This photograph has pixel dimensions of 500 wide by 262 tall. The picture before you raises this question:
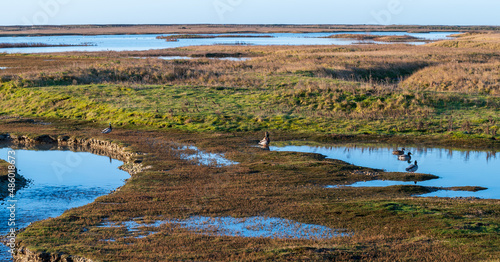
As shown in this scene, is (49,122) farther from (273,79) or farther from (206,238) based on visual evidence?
(206,238)

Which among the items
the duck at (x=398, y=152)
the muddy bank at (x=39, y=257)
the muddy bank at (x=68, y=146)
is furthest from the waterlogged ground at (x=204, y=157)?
the muddy bank at (x=39, y=257)

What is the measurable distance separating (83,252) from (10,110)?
28.0m

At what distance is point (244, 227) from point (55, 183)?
29.6ft

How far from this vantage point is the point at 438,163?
71.9ft

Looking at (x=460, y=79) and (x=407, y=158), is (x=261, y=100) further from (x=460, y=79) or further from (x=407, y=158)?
(x=460, y=79)

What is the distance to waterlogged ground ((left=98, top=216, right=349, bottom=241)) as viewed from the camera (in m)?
12.7

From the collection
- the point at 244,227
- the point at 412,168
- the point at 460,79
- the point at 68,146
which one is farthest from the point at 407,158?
the point at 460,79

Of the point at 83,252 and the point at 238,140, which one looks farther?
the point at 238,140

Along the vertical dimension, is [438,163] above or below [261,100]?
below

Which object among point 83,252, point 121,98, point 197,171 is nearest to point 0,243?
point 83,252

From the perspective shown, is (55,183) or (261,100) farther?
(261,100)

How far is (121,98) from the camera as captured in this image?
117 ft

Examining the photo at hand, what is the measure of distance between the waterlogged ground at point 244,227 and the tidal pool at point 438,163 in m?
5.18

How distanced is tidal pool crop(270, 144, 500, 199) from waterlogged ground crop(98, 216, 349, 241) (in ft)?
17.0
